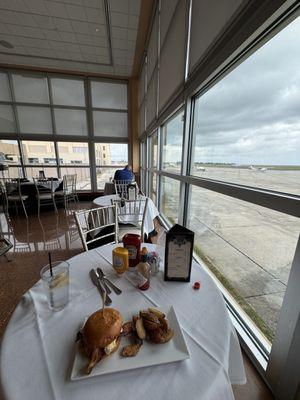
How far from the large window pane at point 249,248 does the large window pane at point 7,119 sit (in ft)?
20.4

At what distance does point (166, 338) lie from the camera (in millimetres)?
561

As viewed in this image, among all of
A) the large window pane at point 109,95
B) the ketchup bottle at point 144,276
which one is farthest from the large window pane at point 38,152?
the ketchup bottle at point 144,276

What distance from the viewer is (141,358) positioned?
0.51 metres

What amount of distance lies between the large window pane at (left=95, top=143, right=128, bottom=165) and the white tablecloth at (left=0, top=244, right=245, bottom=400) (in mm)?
6070

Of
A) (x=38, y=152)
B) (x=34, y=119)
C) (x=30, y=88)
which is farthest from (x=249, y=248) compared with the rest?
(x=30, y=88)

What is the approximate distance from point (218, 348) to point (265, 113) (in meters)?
1.38

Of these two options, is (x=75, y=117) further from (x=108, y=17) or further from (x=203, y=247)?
(x=203, y=247)

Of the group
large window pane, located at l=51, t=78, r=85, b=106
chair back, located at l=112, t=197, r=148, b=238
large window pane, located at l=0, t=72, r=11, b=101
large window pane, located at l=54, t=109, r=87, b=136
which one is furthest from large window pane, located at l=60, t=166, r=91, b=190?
chair back, located at l=112, t=197, r=148, b=238

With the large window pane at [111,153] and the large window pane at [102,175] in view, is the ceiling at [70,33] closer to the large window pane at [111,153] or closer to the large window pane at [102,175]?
the large window pane at [111,153]

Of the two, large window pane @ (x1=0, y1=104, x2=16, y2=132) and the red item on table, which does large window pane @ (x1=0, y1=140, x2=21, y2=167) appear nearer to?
large window pane @ (x1=0, y1=104, x2=16, y2=132)

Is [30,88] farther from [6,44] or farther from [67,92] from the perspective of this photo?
[6,44]

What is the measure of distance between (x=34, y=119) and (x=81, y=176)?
221cm

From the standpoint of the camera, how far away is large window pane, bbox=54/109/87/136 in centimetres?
586

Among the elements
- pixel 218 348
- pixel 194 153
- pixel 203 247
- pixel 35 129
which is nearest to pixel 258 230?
pixel 203 247
